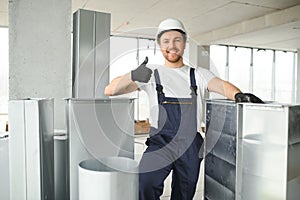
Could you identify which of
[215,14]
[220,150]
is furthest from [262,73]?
[220,150]

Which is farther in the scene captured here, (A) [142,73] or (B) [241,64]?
(B) [241,64]

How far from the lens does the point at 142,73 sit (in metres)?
1.65

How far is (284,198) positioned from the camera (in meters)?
1.47

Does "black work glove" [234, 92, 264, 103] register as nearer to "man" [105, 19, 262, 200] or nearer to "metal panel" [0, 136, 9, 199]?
"man" [105, 19, 262, 200]

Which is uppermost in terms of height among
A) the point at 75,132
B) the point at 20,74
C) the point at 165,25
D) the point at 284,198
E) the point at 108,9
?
the point at 108,9

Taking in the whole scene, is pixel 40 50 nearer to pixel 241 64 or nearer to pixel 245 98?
pixel 245 98

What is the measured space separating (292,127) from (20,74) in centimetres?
217

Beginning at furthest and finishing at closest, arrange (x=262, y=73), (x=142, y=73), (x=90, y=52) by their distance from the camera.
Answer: (x=262, y=73) < (x=90, y=52) < (x=142, y=73)

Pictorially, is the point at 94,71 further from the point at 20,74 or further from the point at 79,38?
the point at 20,74

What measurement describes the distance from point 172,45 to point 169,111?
40cm

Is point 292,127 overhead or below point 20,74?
below

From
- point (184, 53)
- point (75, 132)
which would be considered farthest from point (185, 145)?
point (75, 132)

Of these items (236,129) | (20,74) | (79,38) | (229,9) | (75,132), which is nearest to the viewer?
(236,129)

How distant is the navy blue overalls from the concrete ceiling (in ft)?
7.40
